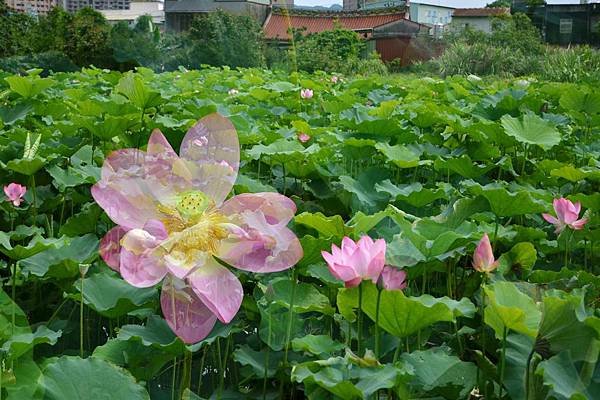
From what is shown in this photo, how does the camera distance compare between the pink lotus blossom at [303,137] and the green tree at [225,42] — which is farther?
the green tree at [225,42]

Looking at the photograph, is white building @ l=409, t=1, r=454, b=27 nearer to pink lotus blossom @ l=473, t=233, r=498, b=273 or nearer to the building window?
the building window

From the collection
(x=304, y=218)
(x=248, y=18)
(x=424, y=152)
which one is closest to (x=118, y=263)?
(x=304, y=218)

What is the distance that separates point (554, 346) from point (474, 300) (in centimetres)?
21

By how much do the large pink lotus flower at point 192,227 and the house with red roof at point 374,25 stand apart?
640 inches

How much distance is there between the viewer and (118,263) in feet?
1.53

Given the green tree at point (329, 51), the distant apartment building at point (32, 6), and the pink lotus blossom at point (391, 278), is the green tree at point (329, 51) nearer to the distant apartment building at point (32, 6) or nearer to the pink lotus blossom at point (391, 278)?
the distant apartment building at point (32, 6)

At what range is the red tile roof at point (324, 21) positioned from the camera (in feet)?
54.0

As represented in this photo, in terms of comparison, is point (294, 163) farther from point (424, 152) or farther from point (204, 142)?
point (204, 142)

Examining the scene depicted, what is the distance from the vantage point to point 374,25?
20.9 m

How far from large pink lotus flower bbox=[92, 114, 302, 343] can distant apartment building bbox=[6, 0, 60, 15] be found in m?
10.5

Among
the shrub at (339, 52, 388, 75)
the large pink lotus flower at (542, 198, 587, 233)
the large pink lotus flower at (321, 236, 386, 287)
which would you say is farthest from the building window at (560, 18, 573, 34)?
the large pink lotus flower at (321, 236, 386, 287)

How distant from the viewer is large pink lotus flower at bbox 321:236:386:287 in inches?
19.5

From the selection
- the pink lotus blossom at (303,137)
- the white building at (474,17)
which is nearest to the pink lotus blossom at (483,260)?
the pink lotus blossom at (303,137)

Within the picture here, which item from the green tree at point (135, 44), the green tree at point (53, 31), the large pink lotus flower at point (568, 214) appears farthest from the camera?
the green tree at point (53, 31)
